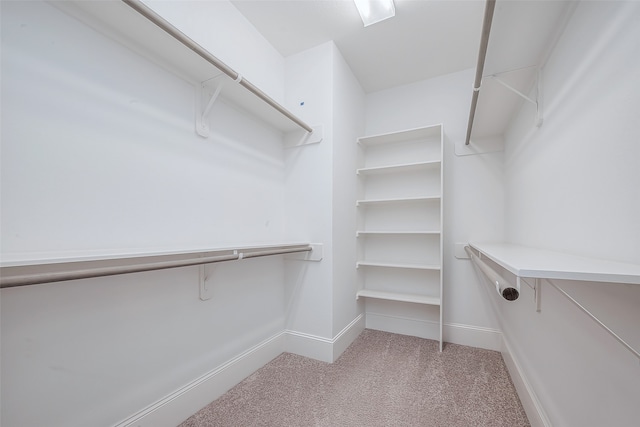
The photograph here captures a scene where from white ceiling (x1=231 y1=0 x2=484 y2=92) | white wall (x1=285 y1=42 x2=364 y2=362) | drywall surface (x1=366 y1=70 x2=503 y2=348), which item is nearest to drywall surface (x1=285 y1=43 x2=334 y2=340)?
white wall (x1=285 y1=42 x2=364 y2=362)

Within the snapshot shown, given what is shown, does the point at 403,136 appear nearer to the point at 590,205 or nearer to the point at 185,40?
the point at 590,205

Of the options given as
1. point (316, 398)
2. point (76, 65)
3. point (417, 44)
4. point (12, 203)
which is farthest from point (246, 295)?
point (417, 44)

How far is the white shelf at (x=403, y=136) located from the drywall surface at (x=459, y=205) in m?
0.15

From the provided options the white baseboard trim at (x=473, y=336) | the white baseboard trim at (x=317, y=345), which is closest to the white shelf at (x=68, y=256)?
the white baseboard trim at (x=317, y=345)

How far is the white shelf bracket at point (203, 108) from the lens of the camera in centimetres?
140

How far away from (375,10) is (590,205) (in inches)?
64.5

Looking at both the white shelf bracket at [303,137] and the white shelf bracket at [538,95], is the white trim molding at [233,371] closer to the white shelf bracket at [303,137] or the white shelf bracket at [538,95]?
the white shelf bracket at [303,137]

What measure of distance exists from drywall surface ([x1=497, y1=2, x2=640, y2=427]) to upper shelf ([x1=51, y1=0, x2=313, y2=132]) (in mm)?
1398

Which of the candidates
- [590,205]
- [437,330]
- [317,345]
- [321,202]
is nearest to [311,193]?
[321,202]

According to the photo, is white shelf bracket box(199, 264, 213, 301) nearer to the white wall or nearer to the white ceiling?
the white wall

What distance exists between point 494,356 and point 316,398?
1445mm

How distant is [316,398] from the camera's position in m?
1.45

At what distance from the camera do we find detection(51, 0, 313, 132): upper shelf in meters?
0.92

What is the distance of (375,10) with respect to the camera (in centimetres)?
166
